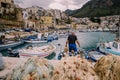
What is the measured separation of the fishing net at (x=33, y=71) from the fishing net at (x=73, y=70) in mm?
156

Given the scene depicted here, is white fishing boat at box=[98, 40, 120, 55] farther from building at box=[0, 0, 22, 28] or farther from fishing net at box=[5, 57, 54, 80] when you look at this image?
building at box=[0, 0, 22, 28]

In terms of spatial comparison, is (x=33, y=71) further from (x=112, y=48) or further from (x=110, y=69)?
(x=112, y=48)

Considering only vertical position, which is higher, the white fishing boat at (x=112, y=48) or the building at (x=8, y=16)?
the building at (x=8, y=16)

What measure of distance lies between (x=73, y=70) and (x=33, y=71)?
470 millimetres

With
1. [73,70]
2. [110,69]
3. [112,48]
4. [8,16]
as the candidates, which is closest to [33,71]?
[73,70]

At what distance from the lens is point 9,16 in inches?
3482

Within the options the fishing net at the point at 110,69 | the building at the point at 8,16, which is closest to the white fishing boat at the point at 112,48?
the fishing net at the point at 110,69

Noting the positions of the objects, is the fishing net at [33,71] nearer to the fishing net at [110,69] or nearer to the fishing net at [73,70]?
the fishing net at [73,70]

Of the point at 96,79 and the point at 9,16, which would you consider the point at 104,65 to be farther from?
the point at 9,16

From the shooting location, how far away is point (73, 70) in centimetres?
247

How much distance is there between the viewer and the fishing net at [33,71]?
2676mm

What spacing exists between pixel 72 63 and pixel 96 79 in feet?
0.94

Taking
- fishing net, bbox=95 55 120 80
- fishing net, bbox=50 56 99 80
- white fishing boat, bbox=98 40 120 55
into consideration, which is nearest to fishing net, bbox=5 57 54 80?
fishing net, bbox=50 56 99 80

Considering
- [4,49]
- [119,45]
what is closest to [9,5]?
[4,49]
